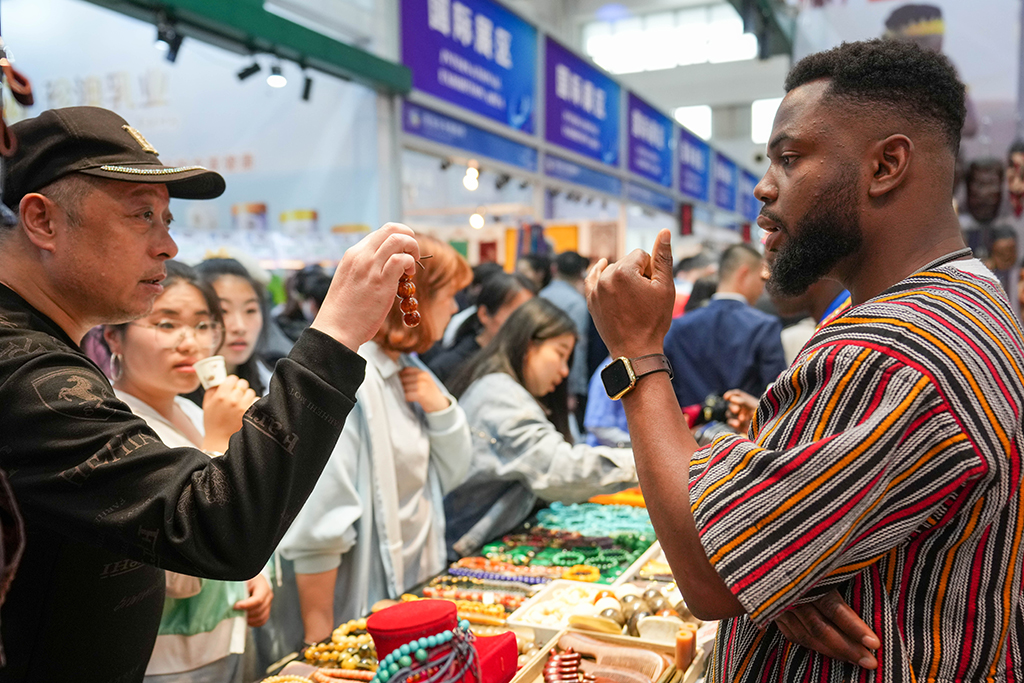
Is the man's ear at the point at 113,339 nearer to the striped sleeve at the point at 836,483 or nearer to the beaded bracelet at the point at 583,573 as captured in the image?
the beaded bracelet at the point at 583,573

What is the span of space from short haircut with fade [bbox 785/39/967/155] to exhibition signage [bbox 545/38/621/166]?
728 centimetres

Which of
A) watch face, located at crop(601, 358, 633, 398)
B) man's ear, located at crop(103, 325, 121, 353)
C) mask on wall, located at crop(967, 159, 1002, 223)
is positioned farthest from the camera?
mask on wall, located at crop(967, 159, 1002, 223)

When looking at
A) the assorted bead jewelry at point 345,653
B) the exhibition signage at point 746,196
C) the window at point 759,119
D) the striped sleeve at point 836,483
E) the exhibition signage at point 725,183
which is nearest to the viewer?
the striped sleeve at point 836,483

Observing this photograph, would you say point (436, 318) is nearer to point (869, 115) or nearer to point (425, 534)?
point (425, 534)

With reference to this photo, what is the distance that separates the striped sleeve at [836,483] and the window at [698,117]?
Result: 65.7 feet

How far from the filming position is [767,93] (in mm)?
18656

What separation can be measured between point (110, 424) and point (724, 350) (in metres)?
3.81

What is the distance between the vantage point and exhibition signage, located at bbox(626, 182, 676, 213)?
10641 mm

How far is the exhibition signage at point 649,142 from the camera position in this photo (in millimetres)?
10609

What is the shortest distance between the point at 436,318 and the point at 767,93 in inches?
710

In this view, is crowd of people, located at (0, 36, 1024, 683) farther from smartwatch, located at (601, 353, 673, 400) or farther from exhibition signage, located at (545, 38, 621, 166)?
exhibition signage, located at (545, 38, 621, 166)

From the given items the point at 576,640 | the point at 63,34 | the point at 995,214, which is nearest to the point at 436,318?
the point at 576,640

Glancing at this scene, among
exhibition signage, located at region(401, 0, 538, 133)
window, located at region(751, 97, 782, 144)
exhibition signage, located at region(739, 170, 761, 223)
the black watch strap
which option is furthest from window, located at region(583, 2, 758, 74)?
the black watch strap

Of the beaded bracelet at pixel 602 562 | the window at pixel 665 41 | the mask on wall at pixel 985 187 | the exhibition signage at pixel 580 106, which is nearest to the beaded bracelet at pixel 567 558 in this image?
the beaded bracelet at pixel 602 562
